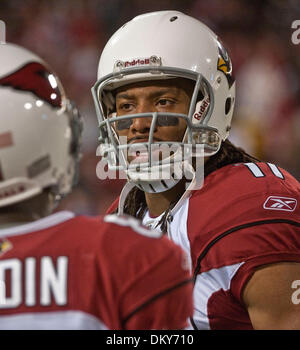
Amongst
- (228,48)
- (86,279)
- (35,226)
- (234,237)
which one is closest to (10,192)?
(35,226)

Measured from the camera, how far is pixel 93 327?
2.88ft

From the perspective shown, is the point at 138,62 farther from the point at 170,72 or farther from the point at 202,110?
the point at 202,110

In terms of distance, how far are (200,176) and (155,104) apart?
10.0 inches

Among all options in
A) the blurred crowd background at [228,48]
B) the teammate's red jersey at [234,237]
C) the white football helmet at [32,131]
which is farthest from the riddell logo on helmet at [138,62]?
the blurred crowd background at [228,48]

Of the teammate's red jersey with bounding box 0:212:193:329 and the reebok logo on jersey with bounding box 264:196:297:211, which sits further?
the reebok logo on jersey with bounding box 264:196:297:211

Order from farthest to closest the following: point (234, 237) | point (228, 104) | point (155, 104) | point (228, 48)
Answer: point (228, 48), point (228, 104), point (155, 104), point (234, 237)

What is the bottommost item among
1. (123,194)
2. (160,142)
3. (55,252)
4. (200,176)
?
(123,194)

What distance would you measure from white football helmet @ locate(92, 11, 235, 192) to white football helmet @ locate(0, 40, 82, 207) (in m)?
0.54

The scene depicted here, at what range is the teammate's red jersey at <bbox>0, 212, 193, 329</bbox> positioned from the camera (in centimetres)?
87

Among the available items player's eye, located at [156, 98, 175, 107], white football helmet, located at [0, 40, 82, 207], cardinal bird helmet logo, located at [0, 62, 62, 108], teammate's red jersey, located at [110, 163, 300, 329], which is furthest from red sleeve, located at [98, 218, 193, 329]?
player's eye, located at [156, 98, 175, 107]

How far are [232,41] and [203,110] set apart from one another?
9.69ft

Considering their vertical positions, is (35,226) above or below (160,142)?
above

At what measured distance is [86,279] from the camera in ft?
2.87

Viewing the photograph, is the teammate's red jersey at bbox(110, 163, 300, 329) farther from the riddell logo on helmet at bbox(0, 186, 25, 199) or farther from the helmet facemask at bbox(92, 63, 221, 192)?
the riddell logo on helmet at bbox(0, 186, 25, 199)
